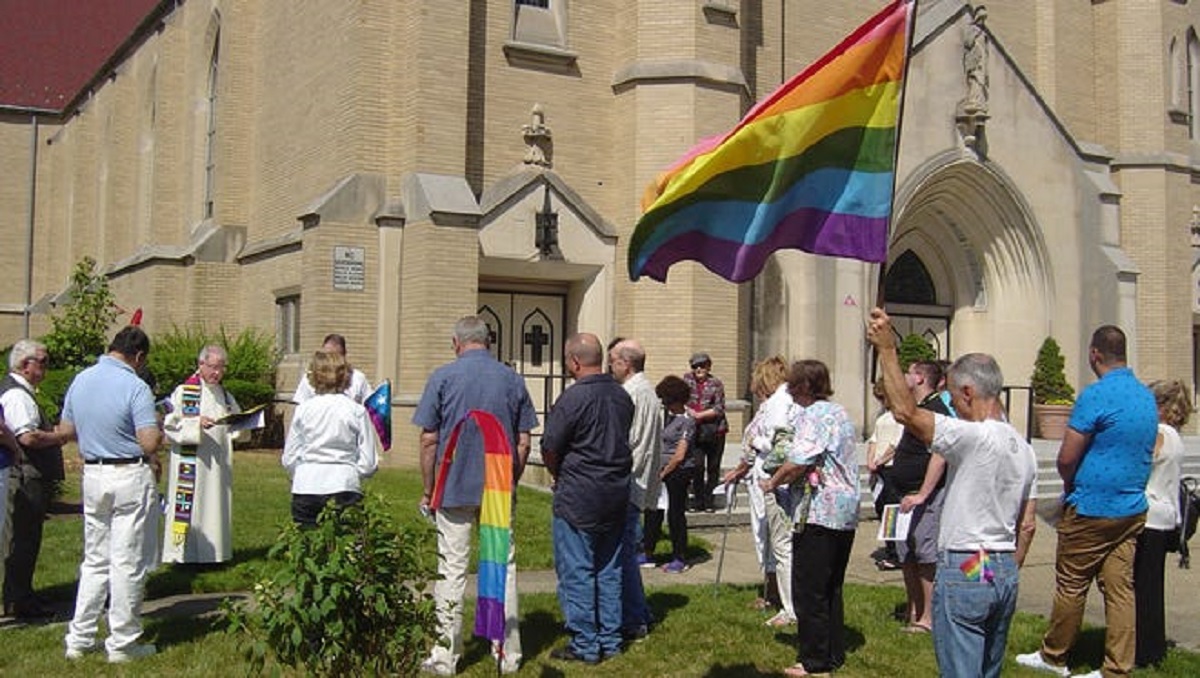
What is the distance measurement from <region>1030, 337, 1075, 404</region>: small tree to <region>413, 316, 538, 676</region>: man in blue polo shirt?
1647 centimetres

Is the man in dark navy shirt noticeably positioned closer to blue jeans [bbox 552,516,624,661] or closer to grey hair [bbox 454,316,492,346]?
blue jeans [bbox 552,516,624,661]

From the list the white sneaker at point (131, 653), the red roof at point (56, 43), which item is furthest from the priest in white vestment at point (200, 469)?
the red roof at point (56, 43)

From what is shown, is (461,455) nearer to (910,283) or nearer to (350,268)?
(350,268)

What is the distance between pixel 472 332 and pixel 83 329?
58.1ft

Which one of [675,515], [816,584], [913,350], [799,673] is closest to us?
[816,584]

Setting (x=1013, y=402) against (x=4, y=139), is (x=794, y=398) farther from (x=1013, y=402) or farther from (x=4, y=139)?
(x=4, y=139)

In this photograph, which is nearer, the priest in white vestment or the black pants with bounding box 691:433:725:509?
the priest in white vestment

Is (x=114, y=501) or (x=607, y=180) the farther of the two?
(x=607, y=180)

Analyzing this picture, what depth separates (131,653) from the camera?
21.7 feet

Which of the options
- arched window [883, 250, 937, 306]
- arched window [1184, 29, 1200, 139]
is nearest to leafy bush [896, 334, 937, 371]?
arched window [883, 250, 937, 306]

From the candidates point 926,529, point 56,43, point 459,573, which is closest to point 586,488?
point 459,573

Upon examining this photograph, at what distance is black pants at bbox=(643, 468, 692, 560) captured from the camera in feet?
32.1

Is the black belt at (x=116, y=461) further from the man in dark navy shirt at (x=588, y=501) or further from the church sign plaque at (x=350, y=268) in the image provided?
the church sign plaque at (x=350, y=268)

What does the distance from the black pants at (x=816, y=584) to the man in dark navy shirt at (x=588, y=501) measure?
1.15m
